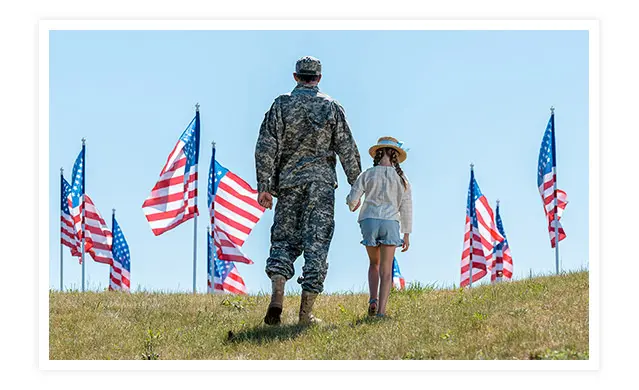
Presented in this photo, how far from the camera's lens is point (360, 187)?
12.9 meters

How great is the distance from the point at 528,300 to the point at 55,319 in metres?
5.91

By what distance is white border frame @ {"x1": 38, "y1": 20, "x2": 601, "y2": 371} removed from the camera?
1090cm

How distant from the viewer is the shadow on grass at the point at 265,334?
40.8ft

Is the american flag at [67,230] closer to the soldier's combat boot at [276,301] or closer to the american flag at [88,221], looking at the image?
the american flag at [88,221]

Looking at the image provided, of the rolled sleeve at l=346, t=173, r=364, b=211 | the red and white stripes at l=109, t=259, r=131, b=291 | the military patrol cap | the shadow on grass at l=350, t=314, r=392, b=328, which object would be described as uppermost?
the military patrol cap

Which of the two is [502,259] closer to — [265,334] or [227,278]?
[227,278]

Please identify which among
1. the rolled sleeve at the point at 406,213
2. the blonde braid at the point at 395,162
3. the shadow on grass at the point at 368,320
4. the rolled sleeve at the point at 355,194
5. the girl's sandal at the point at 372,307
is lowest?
the shadow on grass at the point at 368,320

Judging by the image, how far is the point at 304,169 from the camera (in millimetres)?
12969

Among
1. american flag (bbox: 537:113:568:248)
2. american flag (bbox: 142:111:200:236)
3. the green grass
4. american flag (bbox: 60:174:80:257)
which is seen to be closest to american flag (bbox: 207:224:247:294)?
american flag (bbox: 60:174:80:257)

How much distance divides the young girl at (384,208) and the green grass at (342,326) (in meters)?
0.66

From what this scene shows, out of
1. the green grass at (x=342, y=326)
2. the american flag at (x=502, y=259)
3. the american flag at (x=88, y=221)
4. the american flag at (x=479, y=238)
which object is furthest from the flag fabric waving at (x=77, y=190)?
the american flag at (x=502, y=259)

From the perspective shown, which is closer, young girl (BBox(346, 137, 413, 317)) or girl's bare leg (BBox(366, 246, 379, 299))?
young girl (BBox(346, 137, 413, 317))

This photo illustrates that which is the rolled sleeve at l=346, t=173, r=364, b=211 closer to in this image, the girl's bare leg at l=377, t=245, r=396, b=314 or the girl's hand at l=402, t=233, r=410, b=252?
the girl's bare leg at l=377, t=245, r=396, b=314
